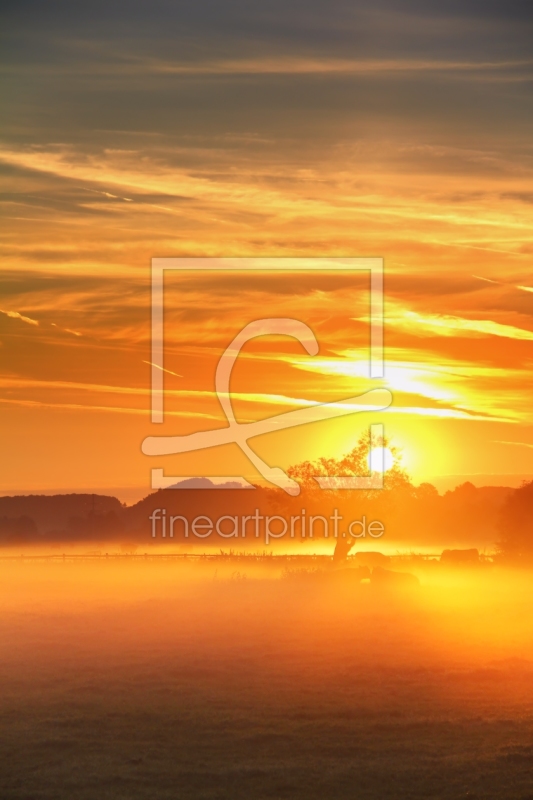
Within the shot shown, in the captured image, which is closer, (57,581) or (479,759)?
(479,759)

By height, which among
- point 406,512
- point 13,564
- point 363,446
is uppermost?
point 363,446

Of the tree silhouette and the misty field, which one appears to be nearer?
the misty field

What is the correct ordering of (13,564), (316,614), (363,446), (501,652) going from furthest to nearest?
(13,564) < (363,446) < (316,614) < (501,652)

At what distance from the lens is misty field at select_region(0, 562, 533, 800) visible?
54.4 feet

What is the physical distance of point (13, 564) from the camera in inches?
2943

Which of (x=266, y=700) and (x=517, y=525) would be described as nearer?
(x=266, y=700)

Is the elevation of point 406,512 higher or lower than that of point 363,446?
lower

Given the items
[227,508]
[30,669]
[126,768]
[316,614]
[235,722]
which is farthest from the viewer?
[227,508]

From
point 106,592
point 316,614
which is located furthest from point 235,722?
point 106,592

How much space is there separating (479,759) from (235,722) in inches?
211

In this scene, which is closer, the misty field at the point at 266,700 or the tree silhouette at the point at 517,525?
the misty field at the point at 266,700

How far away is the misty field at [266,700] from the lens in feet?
54.4

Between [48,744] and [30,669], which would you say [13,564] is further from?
[48,744]

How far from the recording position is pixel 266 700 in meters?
22.6
